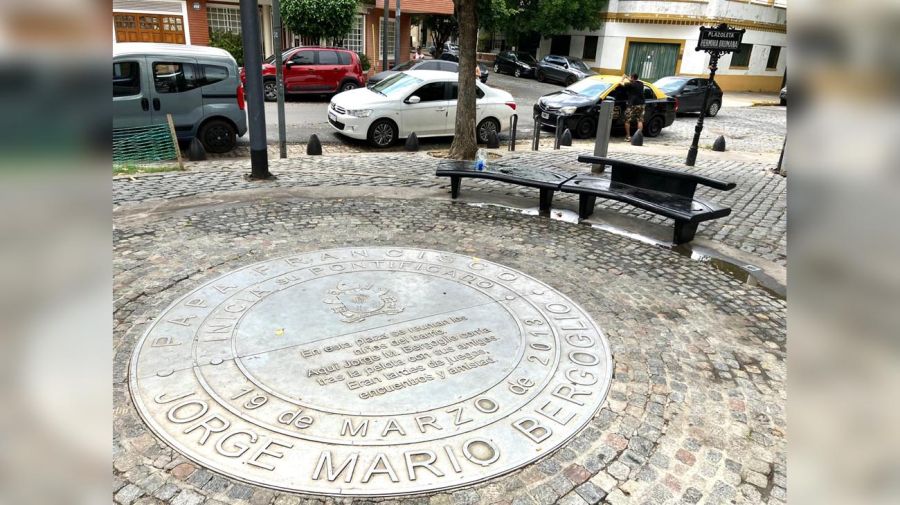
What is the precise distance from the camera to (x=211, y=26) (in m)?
24.3

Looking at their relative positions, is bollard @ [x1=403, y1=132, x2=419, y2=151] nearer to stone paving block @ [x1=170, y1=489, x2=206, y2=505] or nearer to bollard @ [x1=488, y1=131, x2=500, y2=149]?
bollard @ [x1=488, y1=131, x2=500, y2=149]

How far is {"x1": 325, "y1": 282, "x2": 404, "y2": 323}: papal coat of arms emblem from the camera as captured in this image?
14.2 feet

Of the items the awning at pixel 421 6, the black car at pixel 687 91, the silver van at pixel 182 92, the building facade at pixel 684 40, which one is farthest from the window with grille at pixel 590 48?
the silver van at pixel 182 92

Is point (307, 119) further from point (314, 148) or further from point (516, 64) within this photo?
point (516, 64)

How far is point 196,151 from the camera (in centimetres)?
1018

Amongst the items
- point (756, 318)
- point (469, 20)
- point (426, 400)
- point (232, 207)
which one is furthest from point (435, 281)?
point (469, 20)

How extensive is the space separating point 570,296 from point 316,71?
15450 mm

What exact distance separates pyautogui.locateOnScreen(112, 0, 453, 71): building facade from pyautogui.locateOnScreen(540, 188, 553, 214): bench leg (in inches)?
689

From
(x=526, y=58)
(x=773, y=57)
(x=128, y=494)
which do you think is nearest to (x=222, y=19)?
(x=526, y=58)

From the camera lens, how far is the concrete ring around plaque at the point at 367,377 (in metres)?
2.98

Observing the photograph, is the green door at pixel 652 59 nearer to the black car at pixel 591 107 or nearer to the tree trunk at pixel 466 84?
the black car at pixel 591 107

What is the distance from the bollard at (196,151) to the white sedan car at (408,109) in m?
2.94
